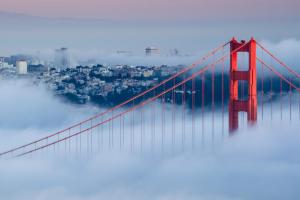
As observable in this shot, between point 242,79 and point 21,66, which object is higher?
point 21,66

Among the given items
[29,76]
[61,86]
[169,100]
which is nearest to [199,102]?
[169,100]

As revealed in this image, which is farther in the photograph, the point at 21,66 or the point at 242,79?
the point at 21,66

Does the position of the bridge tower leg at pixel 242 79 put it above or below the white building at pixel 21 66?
below

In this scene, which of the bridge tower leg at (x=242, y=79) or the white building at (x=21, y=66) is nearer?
the bridge tower leg at (x=242, y=79)

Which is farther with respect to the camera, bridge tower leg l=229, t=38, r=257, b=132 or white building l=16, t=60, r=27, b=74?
white building l=16, t=60, r=27, b=74

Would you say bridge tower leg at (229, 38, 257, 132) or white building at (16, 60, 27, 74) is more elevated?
white building at (16, 60, 27, 74)
